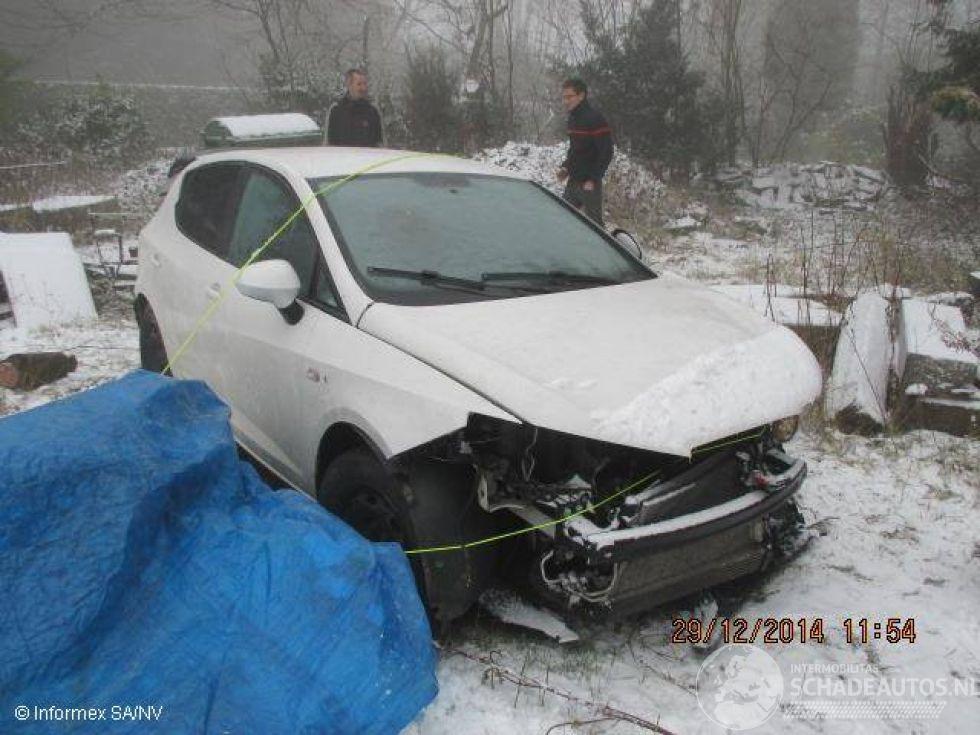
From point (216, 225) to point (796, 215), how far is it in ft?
39.5

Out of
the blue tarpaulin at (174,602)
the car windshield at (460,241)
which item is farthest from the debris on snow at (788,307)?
Answer: the blue tarpaulin at (174,602)

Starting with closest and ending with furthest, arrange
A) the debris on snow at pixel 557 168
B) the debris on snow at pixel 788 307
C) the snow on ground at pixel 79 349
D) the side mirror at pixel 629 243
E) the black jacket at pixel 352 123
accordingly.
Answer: the side mirror at pixel 629 243 → the snow on ground at pixel 79 349 → the debris on snow at pixel 788 307 → the black jacket at pixel 352 123 → the debris on snow at pixel 557 168

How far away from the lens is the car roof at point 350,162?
3.41 m

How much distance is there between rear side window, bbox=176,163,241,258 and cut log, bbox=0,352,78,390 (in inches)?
62.1

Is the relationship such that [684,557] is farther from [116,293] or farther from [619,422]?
[116,293]

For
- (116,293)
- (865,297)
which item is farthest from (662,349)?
(116,293)

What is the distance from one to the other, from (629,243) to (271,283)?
184cm

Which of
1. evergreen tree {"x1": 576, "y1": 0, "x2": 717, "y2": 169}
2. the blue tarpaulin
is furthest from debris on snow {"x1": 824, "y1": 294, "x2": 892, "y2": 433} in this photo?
evergreen tree {"x1": 576, "y1": 0, "x2": 717, "y2": 169}

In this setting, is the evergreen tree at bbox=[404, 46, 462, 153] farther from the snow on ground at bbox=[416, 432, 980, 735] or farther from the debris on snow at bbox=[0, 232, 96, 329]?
the snow on ground at bbox=[416, 432, 980, 735]

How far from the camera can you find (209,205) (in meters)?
3.93

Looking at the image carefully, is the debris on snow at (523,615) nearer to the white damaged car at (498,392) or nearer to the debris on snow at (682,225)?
the white damaged car at (498,392)

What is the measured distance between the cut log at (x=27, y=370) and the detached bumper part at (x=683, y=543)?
4017mm

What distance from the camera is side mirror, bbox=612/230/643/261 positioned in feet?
12.2

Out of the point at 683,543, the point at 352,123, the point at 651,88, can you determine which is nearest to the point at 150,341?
the point at 683,543
